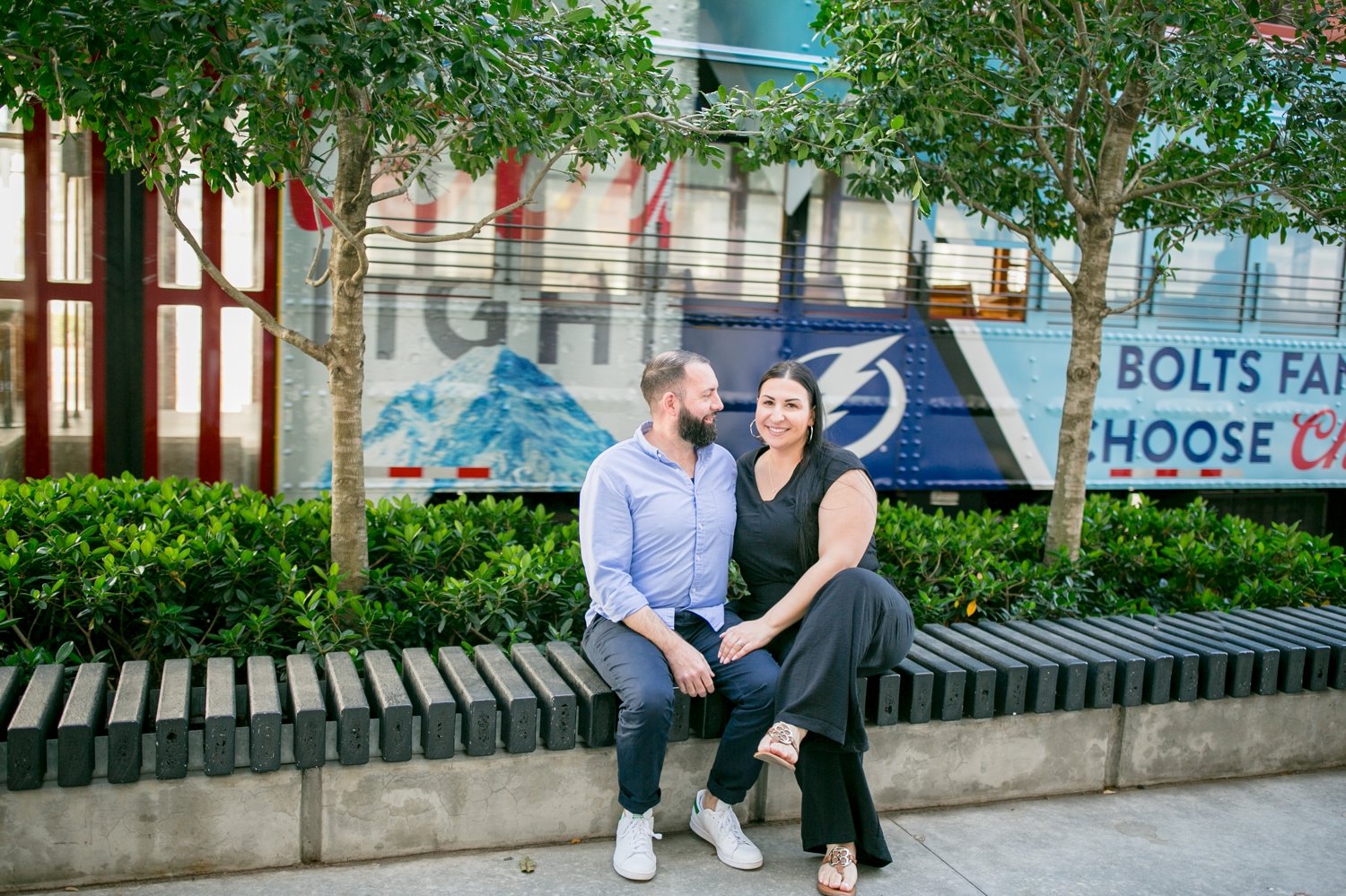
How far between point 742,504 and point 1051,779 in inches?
52.5

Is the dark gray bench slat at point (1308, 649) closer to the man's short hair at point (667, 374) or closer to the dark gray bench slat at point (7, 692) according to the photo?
the man's short hair at point (667, 374)

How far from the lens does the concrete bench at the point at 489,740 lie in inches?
112

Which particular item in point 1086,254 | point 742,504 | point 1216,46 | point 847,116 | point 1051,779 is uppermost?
point 1216,46

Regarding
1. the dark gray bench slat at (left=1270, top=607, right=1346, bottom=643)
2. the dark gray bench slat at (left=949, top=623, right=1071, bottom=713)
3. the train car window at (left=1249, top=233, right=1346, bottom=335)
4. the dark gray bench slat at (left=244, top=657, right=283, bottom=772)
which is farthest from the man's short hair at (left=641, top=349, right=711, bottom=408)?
the train car window at (left=1249, top=233, right=1346, bottom=335)

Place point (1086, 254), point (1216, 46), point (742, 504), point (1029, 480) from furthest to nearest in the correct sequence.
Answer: point (1029, 480) < point (1086, 254) < point (1216, 46) < point (742, 504)

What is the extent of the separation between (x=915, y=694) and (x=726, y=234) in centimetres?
332

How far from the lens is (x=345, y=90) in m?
3.04

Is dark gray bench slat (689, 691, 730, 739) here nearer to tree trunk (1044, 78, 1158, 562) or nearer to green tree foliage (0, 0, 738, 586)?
green tree foliage (0, 0, 738, 586)

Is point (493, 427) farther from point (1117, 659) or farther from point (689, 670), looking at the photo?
point (1117, 659)

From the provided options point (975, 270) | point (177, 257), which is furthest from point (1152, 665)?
point (177, 257)

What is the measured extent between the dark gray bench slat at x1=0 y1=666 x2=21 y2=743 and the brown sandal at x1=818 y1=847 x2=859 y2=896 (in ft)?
6.49

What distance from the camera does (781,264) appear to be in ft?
20.9

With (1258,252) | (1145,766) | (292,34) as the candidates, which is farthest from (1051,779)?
(1258,252)

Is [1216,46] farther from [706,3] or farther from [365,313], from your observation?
[365,313]
